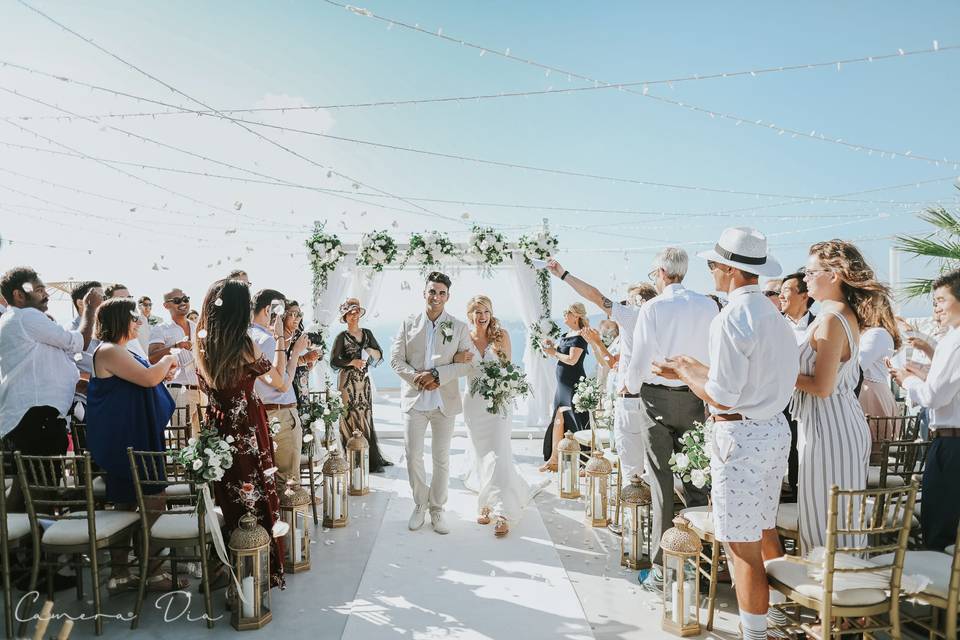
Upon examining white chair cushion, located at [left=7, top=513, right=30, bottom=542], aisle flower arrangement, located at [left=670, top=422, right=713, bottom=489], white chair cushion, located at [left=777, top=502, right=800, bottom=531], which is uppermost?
aisle flower arrangement, located at [left=670, top=422, right=713, bottom=489]

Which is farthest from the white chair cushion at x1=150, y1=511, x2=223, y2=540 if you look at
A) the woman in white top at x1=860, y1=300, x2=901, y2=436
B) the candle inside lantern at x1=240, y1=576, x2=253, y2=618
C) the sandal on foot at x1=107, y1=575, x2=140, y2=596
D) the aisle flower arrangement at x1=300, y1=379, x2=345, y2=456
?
the woman in white top at x1=860, y1=300, x2=901, y2=436

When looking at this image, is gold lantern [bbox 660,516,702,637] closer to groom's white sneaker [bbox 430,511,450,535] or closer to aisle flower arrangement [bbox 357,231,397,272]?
groom's white sneaker [bbox 430,511,450,535]

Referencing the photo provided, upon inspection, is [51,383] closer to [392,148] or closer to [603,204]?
[392,148]

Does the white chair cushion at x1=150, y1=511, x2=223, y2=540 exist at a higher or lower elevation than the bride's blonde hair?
lower

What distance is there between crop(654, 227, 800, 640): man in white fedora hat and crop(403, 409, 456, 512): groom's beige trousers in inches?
103

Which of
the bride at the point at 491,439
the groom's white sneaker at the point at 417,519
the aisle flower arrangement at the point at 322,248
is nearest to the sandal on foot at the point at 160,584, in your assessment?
the groom's white sneaker at the point at 417,519

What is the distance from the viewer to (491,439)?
5.11 m

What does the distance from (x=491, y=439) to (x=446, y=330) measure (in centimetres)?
112

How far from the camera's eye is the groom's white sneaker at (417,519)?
4.90m

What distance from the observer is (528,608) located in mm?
3500

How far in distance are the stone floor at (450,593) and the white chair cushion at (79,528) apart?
1.76 feet

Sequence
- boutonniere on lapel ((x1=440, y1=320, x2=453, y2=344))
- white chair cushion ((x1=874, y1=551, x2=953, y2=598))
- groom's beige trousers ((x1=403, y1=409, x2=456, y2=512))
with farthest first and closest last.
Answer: groom's beige trousers ((x1=403, y1=409, x2=456, y2=512)) → boutonniere on lapel ((x1=440, y1=320, x2=453, y2=344)) → white chair cushion ((x1=874, y1=551, x2=953, y2=598))

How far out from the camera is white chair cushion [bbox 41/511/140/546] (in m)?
3.26

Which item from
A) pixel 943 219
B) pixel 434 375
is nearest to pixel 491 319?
pixel 434 375
